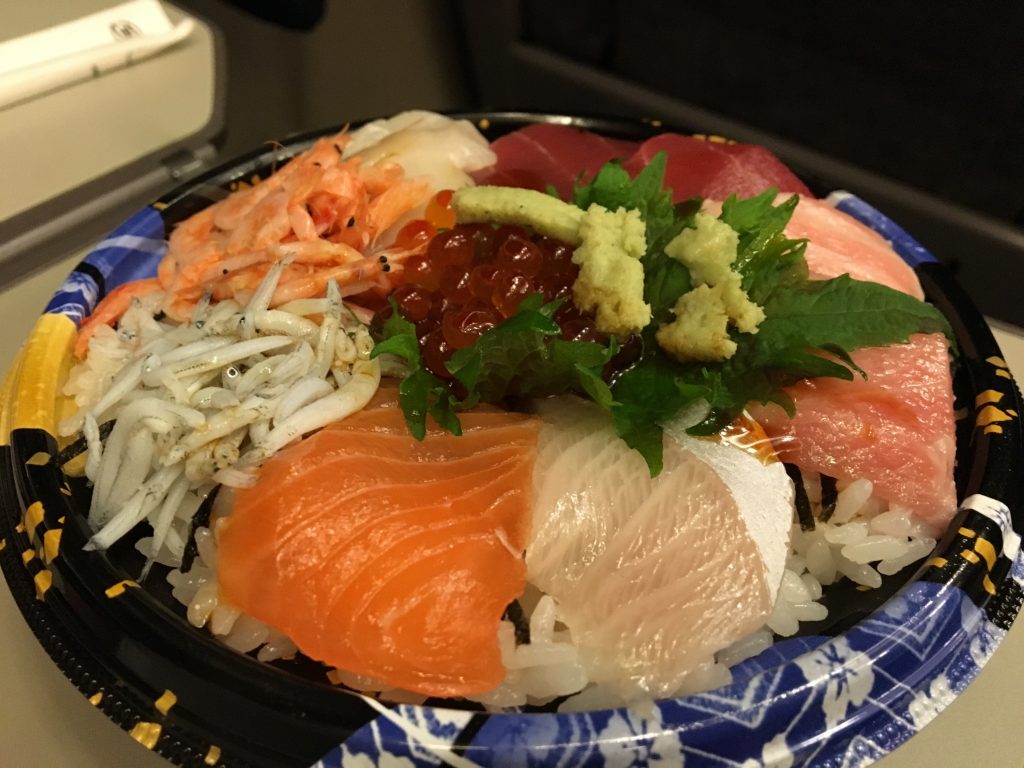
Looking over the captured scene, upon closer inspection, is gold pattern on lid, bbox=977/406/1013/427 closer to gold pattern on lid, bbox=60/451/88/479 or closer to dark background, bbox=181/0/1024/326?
dark background, bbox=181/0/1024/326

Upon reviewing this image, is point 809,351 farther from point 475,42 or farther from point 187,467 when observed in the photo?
point 475,42

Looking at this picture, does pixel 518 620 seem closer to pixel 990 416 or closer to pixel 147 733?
pixel 147 733

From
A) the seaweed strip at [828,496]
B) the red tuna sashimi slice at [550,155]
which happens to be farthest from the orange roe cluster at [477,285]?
the seaweed strip at [828,496]

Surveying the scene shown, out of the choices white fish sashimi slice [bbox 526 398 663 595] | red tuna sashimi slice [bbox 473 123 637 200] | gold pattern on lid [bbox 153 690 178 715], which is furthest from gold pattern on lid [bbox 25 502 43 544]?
red tuna sashimi slice [bbox 473 123 637 200]

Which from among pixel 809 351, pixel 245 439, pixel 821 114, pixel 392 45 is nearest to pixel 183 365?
pixel 245 439

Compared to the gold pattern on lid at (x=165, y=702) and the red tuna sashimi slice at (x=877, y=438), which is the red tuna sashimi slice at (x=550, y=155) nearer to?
the red tuna sashimi slice at (x=877, y=438)

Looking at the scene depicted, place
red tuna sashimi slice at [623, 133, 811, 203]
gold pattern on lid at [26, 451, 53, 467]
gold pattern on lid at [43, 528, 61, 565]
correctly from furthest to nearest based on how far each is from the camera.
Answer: red tuna sashimi slice at [623, 133, 811, 203], gold pattern on lid at [26, 451, 53, 467], gold pattern on lid at [43, 528, 61, 565]
